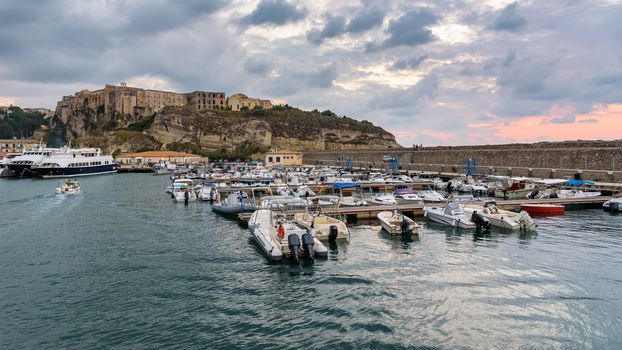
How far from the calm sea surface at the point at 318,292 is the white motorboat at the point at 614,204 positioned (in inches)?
342

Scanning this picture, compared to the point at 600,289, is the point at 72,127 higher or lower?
higher

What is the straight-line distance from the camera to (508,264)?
19453mm

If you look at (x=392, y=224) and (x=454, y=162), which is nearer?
(x=392, y=224)

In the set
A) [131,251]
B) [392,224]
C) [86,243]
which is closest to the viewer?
[131,251]

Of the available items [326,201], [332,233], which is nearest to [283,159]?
[326,201]

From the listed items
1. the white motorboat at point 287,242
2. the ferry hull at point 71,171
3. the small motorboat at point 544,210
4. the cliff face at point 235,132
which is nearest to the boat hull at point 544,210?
the small motorboat at point 544,210

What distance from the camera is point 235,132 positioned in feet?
473

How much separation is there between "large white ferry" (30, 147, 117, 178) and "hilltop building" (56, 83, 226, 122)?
6875cm

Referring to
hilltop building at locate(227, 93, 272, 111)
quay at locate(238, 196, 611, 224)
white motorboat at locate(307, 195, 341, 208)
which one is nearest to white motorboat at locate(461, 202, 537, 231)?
quay at locate(238, 196, 611, 224)

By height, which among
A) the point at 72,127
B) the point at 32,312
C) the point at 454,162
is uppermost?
the point at 72,127

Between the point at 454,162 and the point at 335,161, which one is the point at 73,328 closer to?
the point at 454,162

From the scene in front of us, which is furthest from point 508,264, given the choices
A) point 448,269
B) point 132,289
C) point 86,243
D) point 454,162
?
point 454,162

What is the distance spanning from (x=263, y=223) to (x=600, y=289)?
17.1 meters

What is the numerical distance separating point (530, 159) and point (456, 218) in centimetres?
3842
